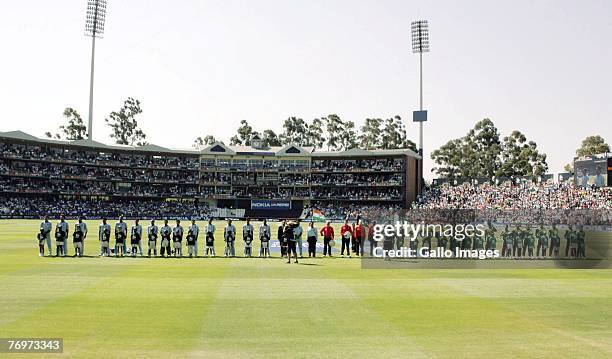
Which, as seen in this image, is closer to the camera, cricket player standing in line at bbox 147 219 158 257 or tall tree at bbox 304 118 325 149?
cricket player standing in line at bbox 147 219 158 257

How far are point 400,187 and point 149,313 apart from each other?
3320 inches

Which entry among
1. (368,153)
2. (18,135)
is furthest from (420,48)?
(18,135)

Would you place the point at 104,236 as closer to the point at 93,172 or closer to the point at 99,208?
the point at 99,208

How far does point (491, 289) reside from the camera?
16438 mm

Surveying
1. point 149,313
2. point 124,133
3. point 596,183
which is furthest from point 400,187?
point 149,313

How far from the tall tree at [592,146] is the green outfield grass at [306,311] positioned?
107 m

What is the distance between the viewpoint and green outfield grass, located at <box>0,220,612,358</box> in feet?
32.0

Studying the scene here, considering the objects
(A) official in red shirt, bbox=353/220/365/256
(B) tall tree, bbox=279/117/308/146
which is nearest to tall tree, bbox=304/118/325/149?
(B) tall tree, bbox=279/117/308/146

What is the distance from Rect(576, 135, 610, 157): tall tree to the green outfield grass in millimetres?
107343

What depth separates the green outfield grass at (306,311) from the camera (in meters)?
9.74

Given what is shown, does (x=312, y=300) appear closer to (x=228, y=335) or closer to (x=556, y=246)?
(x=228, y=335)

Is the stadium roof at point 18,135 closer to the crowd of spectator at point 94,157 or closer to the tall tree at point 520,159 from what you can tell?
the crowd of spectator at point 94,157

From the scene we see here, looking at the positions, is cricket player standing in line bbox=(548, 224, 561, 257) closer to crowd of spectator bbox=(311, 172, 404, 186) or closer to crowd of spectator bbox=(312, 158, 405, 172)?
crowd of spectator bbox=(312, 158, 405, 172)

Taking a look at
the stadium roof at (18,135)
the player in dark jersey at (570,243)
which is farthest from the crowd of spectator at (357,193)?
the player in dark jersey at (570,243)
